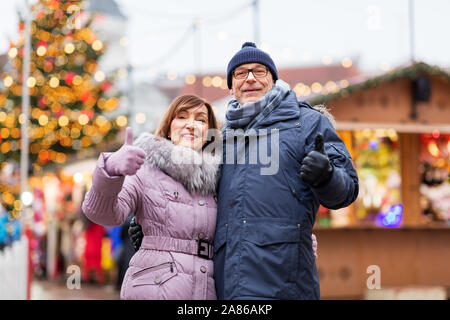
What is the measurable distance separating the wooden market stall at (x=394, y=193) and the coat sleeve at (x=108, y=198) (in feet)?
20.4

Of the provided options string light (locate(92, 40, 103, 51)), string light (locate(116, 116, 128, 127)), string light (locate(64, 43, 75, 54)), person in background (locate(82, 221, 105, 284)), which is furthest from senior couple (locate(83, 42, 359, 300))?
string light (locate(92, 40, 103, 51))

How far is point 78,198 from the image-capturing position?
620 inches

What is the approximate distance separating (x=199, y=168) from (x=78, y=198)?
13131mm

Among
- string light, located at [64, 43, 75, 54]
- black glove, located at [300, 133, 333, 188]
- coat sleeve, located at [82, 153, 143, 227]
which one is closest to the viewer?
black glove, located at [300, 133, 333, 188]

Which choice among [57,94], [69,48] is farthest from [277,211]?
[69,48]

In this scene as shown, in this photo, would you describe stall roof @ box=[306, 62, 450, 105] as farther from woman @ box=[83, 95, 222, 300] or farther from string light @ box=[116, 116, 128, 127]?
string light @ box=[116, 116, 128, 127]

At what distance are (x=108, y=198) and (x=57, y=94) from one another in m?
14.1

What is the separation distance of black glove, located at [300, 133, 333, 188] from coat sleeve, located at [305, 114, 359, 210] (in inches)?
1.6

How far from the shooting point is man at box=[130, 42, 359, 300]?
2764mm

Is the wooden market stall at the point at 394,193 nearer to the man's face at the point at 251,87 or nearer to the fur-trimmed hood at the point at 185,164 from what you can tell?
the man's face at the point at 251,87

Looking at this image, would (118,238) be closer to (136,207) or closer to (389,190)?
(389,190)

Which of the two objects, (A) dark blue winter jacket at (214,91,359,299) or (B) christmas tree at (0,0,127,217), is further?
(B) christmas tree at (0,0,127,217)

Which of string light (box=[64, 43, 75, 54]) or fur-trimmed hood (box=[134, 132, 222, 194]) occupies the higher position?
string light (box=[64, 43, 75, 54])

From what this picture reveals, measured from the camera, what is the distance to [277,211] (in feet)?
9.23
